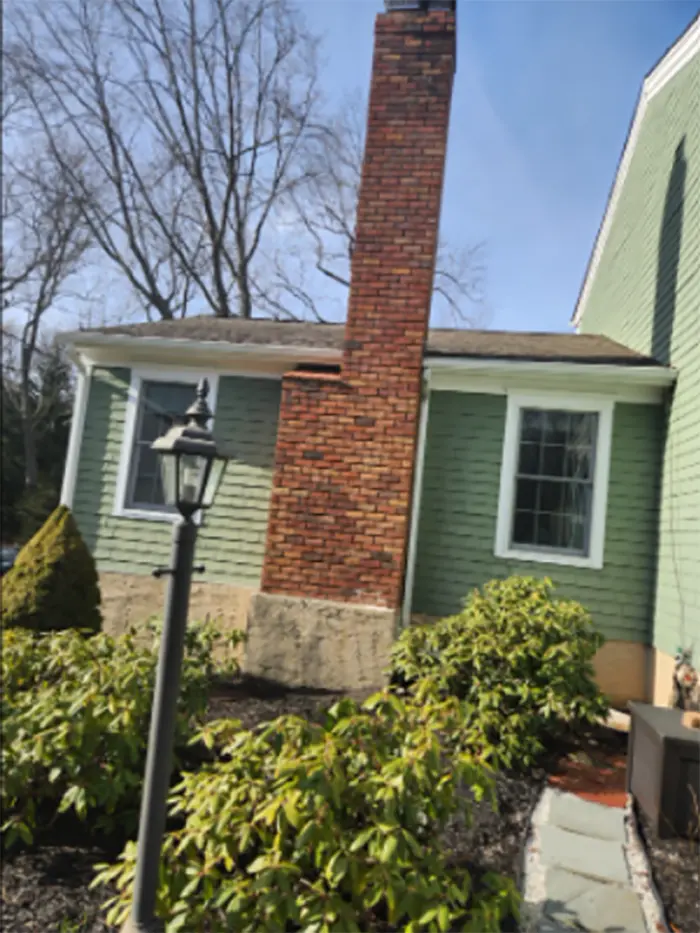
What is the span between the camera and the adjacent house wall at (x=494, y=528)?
6.23m

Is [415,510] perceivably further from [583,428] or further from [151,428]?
[151,428]

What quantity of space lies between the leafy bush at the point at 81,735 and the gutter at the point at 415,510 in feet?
9.97

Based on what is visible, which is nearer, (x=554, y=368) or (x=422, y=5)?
(x=422, y=5)

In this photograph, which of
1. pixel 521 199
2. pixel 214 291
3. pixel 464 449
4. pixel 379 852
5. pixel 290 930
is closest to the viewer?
pixel 379 852

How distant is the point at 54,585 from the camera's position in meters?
5.37

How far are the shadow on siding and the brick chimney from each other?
99.9 inches

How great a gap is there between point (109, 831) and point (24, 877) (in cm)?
39

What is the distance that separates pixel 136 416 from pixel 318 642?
3480 millimetres

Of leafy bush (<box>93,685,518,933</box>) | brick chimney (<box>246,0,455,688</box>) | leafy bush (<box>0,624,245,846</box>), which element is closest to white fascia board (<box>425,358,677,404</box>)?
brick chimney (<box>246,0,455,688</box>)

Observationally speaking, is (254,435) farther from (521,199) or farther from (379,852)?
(379,852)

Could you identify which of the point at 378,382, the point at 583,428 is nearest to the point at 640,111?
the point at 583,428

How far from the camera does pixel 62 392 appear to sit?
25.4 meters

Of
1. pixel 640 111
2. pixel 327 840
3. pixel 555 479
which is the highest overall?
pixel 640 111

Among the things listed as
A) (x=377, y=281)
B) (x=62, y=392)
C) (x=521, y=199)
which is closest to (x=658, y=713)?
(x=521, y=199)
